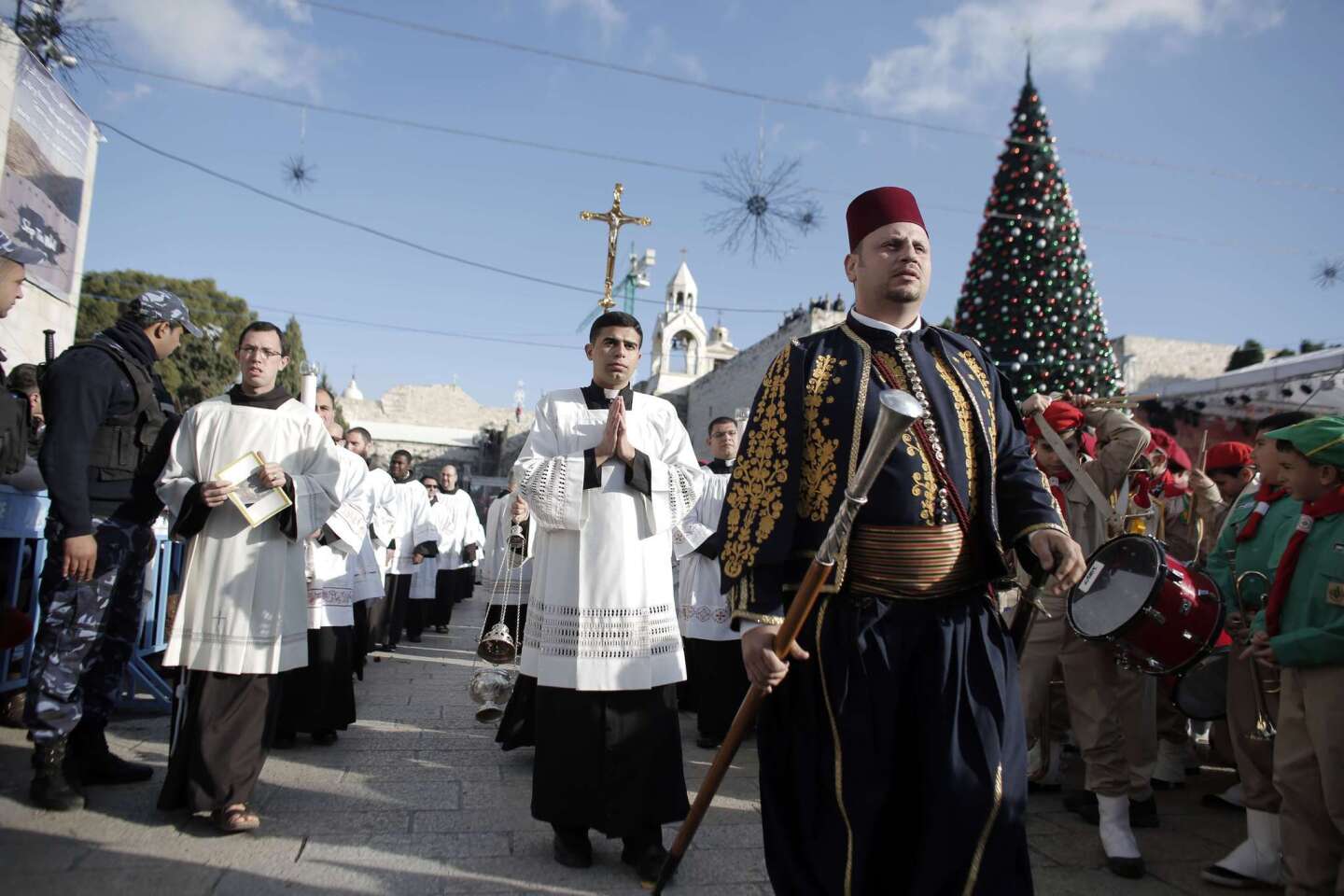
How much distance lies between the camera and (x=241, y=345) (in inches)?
168

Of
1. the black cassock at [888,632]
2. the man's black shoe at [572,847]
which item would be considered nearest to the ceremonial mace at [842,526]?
the black cassock at [888,632]

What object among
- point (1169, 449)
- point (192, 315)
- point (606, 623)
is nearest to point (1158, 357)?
point (1169, 449)

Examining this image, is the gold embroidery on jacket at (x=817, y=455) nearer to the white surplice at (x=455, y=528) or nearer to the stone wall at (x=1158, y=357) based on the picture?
the white surplice at (x=455, y=528)

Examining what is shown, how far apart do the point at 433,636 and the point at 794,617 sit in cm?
1126

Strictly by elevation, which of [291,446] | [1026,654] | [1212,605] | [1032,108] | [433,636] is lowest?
[433,636]

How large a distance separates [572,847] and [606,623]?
90 cm

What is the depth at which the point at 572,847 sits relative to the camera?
3.69m

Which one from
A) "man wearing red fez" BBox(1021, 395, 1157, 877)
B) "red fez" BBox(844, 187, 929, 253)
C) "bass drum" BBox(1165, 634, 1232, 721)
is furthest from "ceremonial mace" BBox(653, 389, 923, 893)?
"bass drum" BBox(1165, 634, 1232, 721)

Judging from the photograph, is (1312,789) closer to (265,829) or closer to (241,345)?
(265,829)

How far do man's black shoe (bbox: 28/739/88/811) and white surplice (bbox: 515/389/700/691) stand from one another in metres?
2.08

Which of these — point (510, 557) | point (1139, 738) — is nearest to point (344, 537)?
point (510, 557)

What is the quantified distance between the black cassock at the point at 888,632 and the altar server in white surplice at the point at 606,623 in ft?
4.72

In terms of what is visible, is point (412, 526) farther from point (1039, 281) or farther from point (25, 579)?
point (1039, 281)

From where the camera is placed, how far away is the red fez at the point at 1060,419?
4844 millimetres
